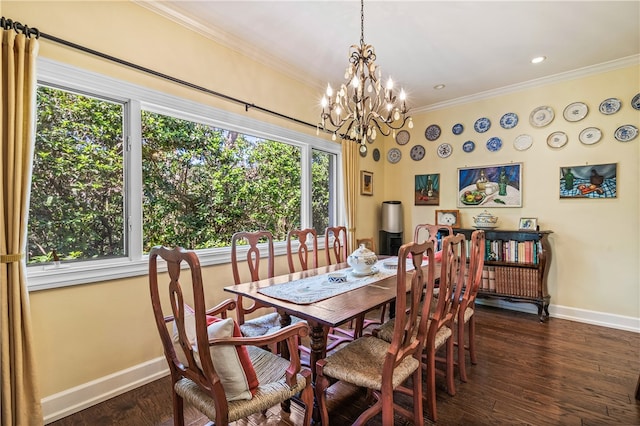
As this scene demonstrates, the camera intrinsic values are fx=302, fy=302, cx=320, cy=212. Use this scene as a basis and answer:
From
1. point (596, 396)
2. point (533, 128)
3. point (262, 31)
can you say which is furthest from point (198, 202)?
point (533, 128)

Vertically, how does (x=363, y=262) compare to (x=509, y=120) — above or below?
below

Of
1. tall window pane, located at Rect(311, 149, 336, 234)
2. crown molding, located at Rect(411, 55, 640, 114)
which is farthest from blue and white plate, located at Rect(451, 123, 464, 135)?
tall window pane, located at Rect(311, 149, 336, 234)

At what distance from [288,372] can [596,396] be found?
217 cm

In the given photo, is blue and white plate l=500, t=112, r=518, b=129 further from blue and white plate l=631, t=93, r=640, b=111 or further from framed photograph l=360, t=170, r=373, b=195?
framed photograph l=360, t=170, r=373, b=195

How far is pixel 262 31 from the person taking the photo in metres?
2.62

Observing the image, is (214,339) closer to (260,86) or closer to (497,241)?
(260,86)

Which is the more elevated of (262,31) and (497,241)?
(262,31)

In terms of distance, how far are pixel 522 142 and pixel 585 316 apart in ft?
6.96

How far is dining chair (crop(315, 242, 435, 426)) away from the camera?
1.41 meters

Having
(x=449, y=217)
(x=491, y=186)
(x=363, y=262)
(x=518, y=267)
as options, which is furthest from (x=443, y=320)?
(x=491, y=186)

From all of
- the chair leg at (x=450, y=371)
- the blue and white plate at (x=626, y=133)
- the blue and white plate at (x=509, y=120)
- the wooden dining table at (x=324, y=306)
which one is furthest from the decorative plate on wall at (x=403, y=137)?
the chair leg at (x=450, y=371)

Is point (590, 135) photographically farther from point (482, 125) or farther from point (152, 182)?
point (152, 182)

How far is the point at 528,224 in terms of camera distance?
3654mm

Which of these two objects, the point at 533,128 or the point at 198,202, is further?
the point at 533,128
